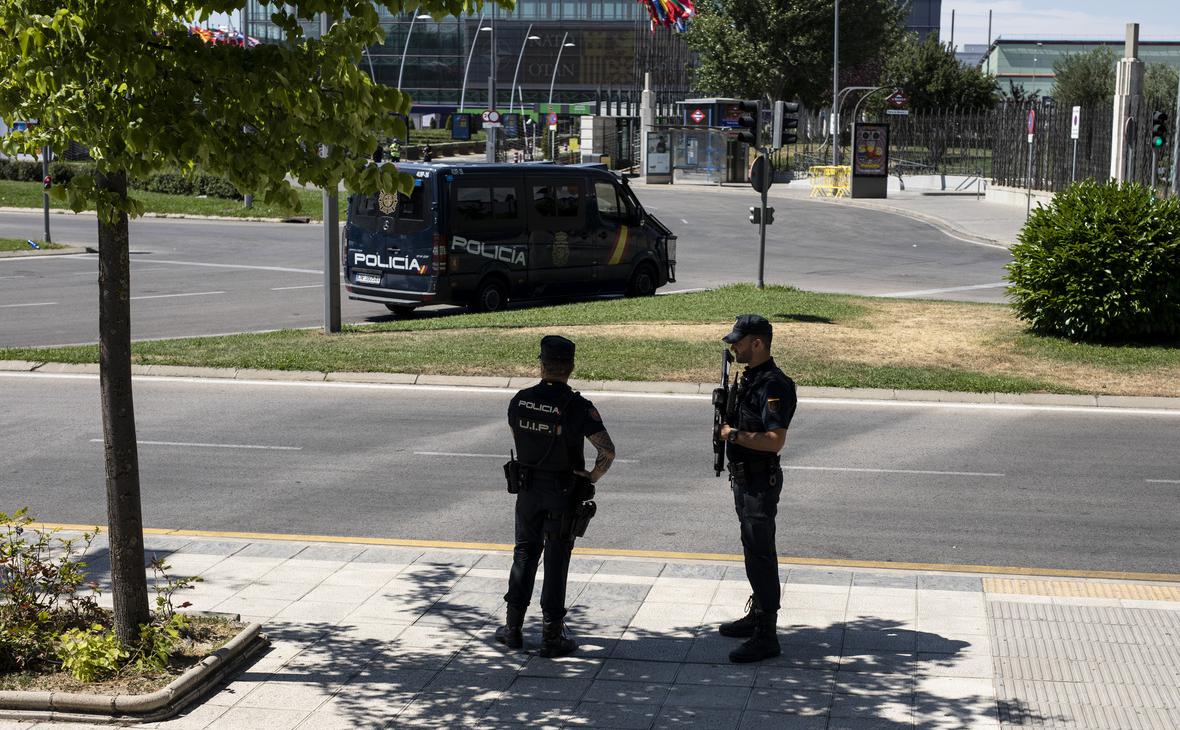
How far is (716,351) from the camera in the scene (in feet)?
55.5

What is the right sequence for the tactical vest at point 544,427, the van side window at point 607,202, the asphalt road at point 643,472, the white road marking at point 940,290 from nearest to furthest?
1. the tactical vest at point 544,427
2. the asphalt road at point 643,472
3. the van side window at point 607,202
4. the white road marking at point 940,290

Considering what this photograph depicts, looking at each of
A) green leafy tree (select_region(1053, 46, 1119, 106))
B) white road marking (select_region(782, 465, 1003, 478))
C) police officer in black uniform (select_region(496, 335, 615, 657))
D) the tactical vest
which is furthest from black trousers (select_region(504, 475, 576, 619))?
green leafy tree (select_region(1053, 46, 1119, 106))

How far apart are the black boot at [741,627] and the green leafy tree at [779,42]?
69.0 metres

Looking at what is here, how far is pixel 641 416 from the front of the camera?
14.2m

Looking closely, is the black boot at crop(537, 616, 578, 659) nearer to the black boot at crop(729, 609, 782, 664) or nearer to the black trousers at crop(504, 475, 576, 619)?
the black trousers at crop(504, 475, 576, 619)

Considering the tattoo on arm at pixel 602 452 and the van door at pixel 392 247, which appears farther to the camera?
the van door at pixel 392 247

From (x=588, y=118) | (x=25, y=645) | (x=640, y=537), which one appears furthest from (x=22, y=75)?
(x=588, y=118)

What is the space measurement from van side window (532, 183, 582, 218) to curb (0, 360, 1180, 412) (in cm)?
723

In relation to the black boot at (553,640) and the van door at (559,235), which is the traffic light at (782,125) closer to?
the van door at (559,235)

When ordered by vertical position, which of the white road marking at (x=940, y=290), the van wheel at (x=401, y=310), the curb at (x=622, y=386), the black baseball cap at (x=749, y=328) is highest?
the black baseball cap at (x=749, y=328)

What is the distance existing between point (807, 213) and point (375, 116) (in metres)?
39.8

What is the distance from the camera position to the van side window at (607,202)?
2362 centimetres

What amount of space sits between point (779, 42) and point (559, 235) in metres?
54.6

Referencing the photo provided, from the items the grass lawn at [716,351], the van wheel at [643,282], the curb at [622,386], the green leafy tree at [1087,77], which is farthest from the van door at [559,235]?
the green leafy tree at [1087,77]
